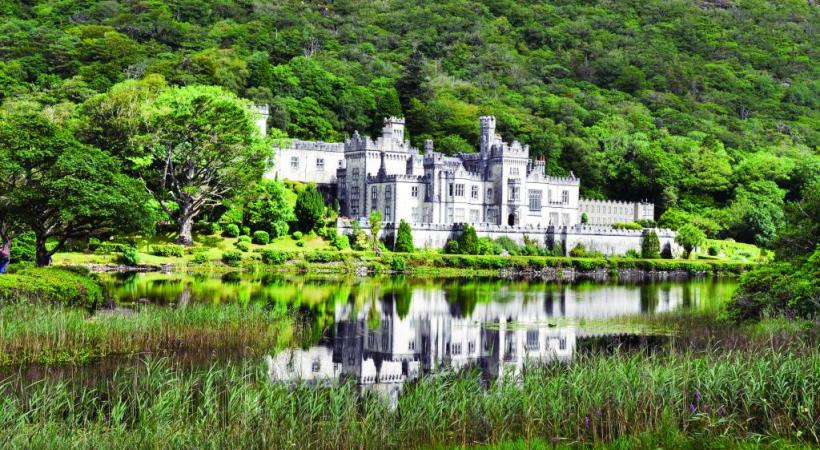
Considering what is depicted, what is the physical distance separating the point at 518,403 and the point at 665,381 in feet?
8.94

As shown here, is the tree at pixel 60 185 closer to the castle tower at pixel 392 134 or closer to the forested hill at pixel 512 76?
the forested hill at pixel 512 76

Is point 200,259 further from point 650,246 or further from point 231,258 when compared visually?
point 650,246

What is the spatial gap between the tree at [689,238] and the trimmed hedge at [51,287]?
59759 millimetres

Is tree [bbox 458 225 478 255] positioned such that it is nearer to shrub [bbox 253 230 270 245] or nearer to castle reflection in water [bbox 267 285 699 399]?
shrub [bbox 253 230 270 245]

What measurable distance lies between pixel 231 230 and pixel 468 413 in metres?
51.0

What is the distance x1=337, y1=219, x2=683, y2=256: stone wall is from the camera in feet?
236

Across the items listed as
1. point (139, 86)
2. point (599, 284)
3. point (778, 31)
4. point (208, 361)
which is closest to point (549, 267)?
point (599, 284)

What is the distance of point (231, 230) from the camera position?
65.1 metres

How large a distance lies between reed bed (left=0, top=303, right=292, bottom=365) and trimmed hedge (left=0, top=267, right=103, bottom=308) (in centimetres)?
114

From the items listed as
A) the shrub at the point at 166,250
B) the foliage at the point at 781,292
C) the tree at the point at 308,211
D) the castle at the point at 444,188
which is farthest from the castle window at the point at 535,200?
the foliage at the point at 781,292

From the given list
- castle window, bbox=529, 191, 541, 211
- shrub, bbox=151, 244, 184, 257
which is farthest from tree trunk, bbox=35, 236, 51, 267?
castle window, bbox=529, 191, 541, 211

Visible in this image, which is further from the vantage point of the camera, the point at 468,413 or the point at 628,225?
the point at 628,225

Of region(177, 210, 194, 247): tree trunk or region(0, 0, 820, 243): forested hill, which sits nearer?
region(177, 210, 194, 247): tree trunk

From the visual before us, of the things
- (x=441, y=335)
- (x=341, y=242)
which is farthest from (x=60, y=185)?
(x=341, y=242)
